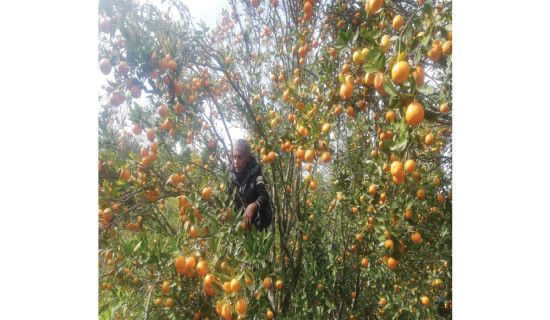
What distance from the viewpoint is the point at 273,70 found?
174 cm

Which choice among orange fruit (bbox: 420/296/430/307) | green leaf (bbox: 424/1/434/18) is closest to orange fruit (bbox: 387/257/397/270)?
orange fruit (bbox: 420/296/430/307)

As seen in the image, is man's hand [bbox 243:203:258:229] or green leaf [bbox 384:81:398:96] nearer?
green leaf [bbox 384:81:398:96]

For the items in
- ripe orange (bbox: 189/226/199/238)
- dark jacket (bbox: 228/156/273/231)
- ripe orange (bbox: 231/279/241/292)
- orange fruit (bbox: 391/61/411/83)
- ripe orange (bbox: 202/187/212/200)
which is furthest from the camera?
dark jacket (bbox: 228/156/273/231)

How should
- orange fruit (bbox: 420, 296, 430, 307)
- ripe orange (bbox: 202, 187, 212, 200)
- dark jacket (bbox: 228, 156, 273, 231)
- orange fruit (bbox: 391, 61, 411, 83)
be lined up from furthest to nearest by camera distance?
dark jacket (bbox: 228, 156, 273, 231) < orange fruit (bbox: 420, 296, 430, 307) < ripe orange (bbox: 202, 187, 212, 200) < orange fruit (bbox: 391, 61, 411, 83)

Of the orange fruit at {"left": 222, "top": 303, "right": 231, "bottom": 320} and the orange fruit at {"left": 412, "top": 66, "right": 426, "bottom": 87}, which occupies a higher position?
the orange fruit at {"left": 412, "top": 66, "right": 426, "bottom": 87}

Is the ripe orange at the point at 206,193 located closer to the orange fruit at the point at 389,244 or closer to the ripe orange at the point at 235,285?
the ripe orange at the point at 235,285

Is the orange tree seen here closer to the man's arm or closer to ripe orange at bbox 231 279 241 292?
ripe orange at bbox 231 279 241 292

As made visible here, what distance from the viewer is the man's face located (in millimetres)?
1428
